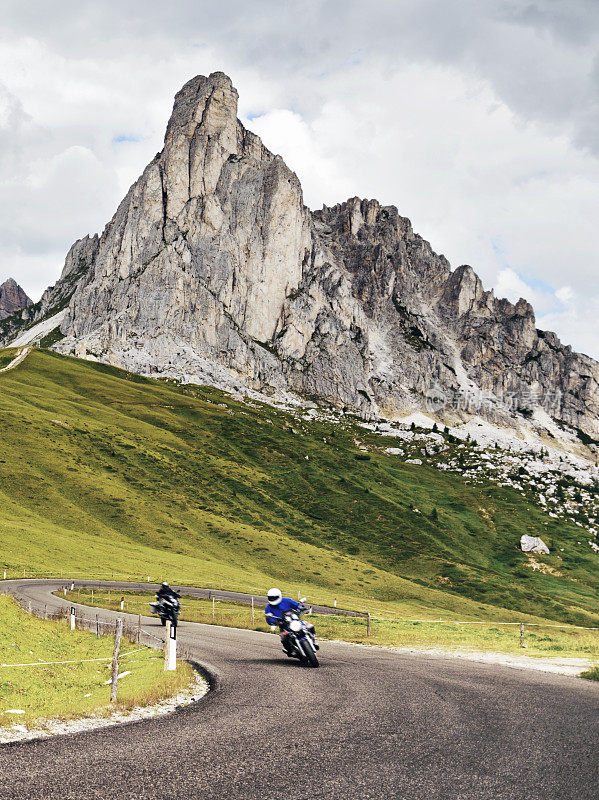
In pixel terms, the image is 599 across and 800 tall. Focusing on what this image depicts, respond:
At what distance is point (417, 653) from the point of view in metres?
25.4

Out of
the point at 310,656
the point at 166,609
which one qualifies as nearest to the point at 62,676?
the point at 166,609

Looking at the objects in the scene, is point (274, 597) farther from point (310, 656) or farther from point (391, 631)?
point (391, 631)

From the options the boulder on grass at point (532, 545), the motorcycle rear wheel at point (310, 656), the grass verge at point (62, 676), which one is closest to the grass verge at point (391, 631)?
the motorcycle rear wheel at point (310, 656)

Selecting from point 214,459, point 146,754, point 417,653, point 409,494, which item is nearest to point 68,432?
point 214,459

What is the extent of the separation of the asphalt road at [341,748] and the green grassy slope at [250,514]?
51372mm

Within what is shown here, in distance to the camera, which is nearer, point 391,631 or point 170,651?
point 170,651

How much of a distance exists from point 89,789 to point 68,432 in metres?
112

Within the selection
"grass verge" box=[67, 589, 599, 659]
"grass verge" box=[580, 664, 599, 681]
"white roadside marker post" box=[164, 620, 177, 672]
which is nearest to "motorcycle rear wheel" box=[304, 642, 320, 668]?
"white roadside marker post" box=[164, 620, 177, 672]

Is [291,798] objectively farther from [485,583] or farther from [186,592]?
[485,583]

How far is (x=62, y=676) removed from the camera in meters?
17.6

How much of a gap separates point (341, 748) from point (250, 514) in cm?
9514

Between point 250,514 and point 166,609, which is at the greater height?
point 166,609

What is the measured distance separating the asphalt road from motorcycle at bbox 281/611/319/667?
311 centimetres

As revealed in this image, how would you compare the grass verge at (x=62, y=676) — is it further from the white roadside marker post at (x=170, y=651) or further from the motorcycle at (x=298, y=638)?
the motorcycle at (x=298, y=638)
